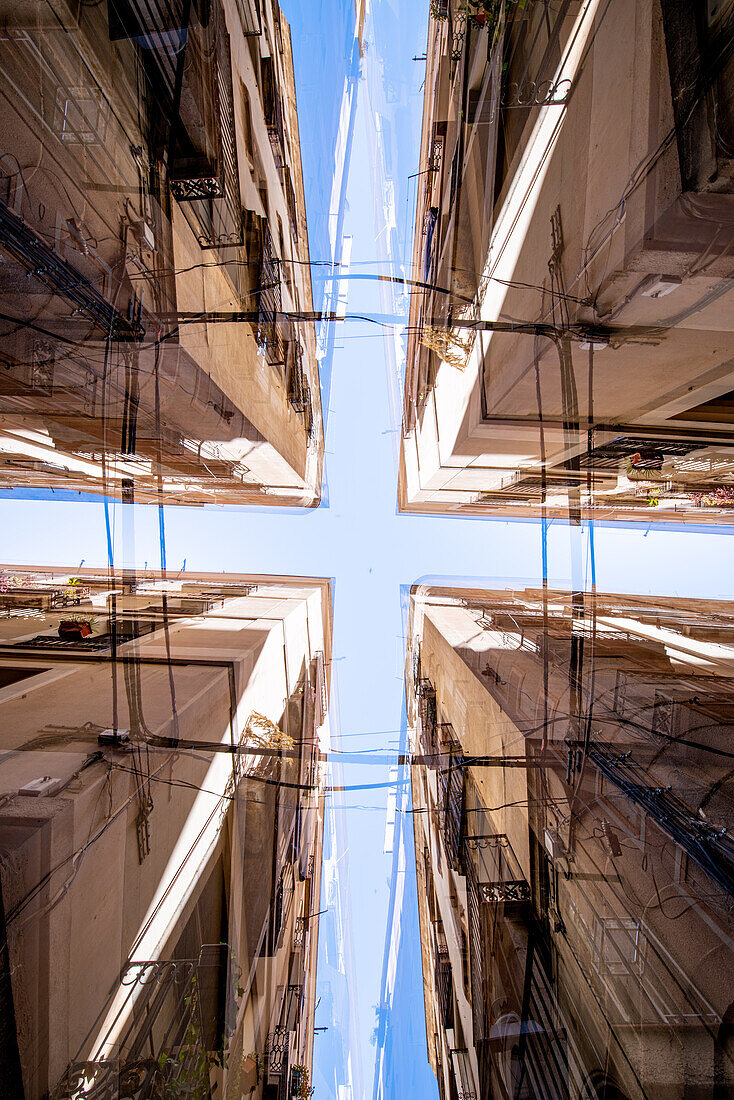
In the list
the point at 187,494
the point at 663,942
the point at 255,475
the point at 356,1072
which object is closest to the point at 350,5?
the point at 255,475

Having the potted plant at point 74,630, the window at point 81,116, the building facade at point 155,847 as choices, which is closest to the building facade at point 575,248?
the window at point 81,116

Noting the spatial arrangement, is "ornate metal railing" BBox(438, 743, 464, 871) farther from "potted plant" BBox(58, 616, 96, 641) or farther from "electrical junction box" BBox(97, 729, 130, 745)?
"potted plant" BBox(58, 616, 96, 641)

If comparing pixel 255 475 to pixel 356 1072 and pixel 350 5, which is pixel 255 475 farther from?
pixel 356 1072

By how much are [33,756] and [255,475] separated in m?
8.55

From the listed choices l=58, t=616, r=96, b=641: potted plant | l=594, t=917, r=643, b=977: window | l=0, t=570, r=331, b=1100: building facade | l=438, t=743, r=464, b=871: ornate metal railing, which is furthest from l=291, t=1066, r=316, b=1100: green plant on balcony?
l=58, t=616, r=96, b=641: potted plant

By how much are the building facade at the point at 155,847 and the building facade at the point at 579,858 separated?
8.61 feet

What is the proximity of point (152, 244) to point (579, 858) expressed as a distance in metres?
8.38

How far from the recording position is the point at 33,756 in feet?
14.4

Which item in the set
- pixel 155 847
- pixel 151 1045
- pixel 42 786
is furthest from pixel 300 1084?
pixel 42 786

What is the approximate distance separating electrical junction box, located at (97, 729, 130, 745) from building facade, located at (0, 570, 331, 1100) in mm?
22

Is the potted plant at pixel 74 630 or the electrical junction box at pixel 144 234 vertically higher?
the electrical junction box at pixel 144 234

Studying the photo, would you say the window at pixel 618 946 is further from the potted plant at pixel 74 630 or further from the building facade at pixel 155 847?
the potted plant at pixel 74 630

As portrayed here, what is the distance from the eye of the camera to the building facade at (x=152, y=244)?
429 cm

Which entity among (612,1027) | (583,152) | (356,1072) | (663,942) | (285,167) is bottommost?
(356,1072)
